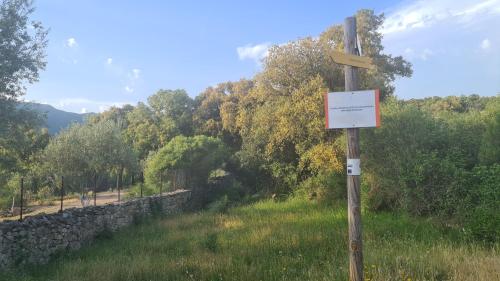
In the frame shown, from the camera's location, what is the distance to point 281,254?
970cm

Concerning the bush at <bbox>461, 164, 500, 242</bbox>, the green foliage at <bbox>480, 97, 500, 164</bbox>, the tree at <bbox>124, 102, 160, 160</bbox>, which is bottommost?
the bush at <bbox>461, 164, 500, 242</bbox>

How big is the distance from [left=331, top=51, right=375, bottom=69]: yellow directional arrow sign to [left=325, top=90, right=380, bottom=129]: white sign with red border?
46 centimetres

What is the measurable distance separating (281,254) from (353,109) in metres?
5.25

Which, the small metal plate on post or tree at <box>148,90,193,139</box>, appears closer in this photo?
the small metal plate on post

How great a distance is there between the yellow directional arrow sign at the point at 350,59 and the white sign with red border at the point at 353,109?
0.46m

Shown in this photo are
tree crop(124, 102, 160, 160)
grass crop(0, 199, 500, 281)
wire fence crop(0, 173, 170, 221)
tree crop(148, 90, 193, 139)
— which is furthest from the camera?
tree crop(124, 102, 160, 160)

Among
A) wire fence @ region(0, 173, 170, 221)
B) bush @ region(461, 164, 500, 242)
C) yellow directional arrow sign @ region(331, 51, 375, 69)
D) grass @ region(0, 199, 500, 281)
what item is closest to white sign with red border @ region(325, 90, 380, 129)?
yellow directional arrow sign @ region(331, 51, 375, 69)

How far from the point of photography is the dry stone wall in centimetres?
1030

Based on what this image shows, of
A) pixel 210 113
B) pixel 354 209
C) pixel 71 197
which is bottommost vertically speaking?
pixel 71 197

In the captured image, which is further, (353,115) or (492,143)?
(492,143)

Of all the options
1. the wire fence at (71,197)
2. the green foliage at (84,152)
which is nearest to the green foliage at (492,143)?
the wire fence at (71,197)

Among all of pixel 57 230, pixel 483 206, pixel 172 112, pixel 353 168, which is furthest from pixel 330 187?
pixel 172 112

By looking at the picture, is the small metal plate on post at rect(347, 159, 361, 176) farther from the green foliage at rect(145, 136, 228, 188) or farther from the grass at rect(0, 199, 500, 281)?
the green foliage at rect(145, 136, 228, 188)

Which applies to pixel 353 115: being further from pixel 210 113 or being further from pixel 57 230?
pixel 210 113
